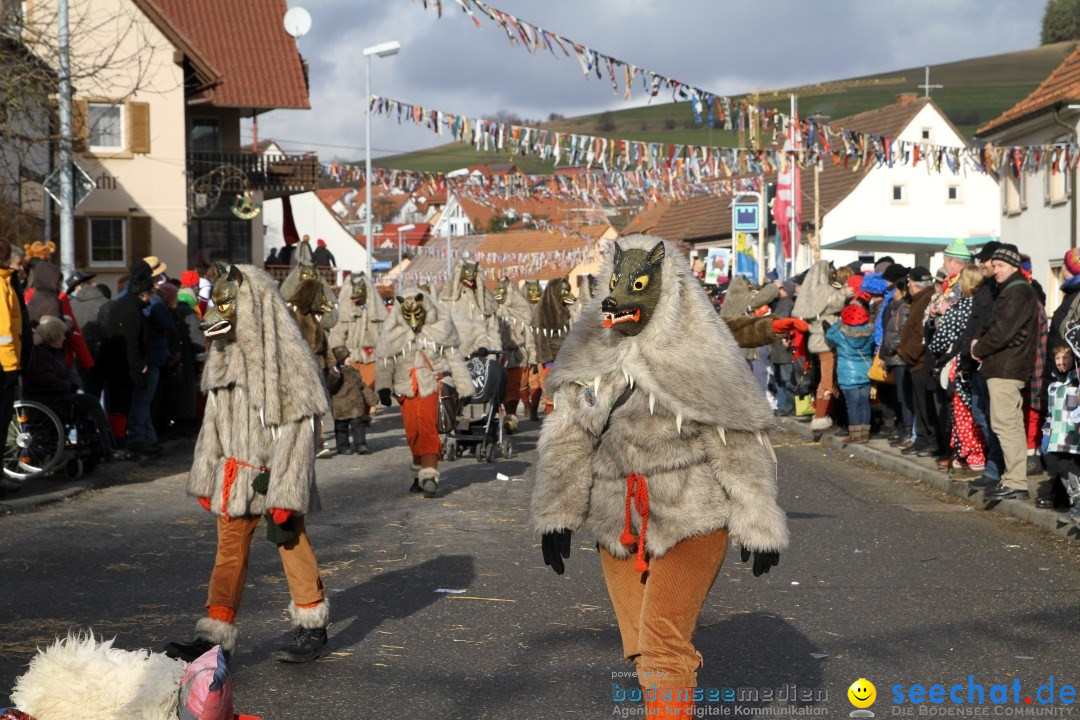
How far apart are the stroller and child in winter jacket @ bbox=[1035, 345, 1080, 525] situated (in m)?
6.43

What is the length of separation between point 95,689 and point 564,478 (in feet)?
5.76

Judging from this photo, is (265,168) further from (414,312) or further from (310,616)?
(310,616)

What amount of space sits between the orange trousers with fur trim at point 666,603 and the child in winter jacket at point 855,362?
Result: 12.2 metres

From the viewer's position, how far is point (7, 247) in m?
11.6

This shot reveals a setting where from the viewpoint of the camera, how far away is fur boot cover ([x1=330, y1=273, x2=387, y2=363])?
20.5 meters

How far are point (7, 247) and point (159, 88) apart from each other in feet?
99.1

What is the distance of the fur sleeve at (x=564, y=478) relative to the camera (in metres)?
5.22

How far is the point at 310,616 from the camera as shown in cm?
707

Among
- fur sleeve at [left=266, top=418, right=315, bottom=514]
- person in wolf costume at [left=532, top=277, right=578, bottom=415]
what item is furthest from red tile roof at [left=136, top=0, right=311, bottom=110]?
fur sleeve at [left=266, top=418, right=315, bottom=514]

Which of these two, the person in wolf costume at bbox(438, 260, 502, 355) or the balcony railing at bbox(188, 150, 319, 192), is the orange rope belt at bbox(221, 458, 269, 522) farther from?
the balcony railing at bbox(188, 150, 319, 192)

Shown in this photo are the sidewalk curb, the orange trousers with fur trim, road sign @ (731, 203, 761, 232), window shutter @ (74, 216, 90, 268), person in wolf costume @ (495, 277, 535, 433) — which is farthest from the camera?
window shutter @ (74, 216, 90, 268)

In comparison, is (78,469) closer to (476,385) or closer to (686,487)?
(476,385)

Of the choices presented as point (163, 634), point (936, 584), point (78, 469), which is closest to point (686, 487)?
point (163, 634)

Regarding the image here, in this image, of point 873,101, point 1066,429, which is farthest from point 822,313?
point 873,101
